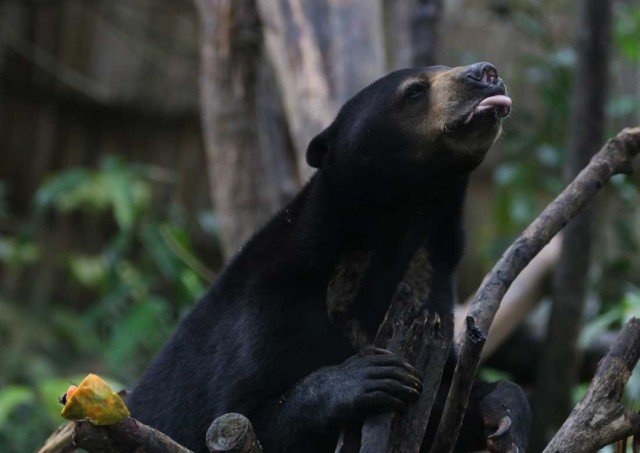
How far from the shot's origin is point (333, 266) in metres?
2.94

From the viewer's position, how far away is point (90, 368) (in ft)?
27.6

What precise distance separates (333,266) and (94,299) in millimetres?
7050

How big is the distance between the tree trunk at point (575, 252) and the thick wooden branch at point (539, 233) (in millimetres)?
2080

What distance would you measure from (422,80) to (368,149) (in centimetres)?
26

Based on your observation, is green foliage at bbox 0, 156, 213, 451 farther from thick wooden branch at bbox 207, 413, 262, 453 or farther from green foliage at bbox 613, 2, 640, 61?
thick wooden branch at bbox 207, 413, 262, 453

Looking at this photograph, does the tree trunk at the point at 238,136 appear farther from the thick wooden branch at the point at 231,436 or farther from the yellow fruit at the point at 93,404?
the yellow fruit at the point at 93,404

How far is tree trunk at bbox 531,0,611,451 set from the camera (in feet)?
15.7

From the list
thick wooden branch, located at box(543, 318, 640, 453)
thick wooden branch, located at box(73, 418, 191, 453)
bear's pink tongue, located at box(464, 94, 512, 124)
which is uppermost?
bear's pink tongue, located at box(464, 94, 512, 124)

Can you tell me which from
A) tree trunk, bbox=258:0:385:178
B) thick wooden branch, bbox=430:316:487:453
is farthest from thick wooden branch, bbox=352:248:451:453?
tree trunk, bbox=258:0:385:178

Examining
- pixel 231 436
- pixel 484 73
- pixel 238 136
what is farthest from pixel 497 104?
pixel 238 136

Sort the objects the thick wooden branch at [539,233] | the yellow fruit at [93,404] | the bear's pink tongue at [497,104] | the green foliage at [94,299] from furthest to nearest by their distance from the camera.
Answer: the green foliage at [94,299] → the bear's pink tongue at [497,104] → the thick wooden branch at [539,233] → the yellow fruit at [93,404]

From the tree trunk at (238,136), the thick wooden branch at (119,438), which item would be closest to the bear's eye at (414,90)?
the thick wooden branch at (119,438)

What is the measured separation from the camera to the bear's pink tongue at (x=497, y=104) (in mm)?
2695

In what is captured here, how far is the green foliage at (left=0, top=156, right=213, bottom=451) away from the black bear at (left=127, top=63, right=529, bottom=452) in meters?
2.50
